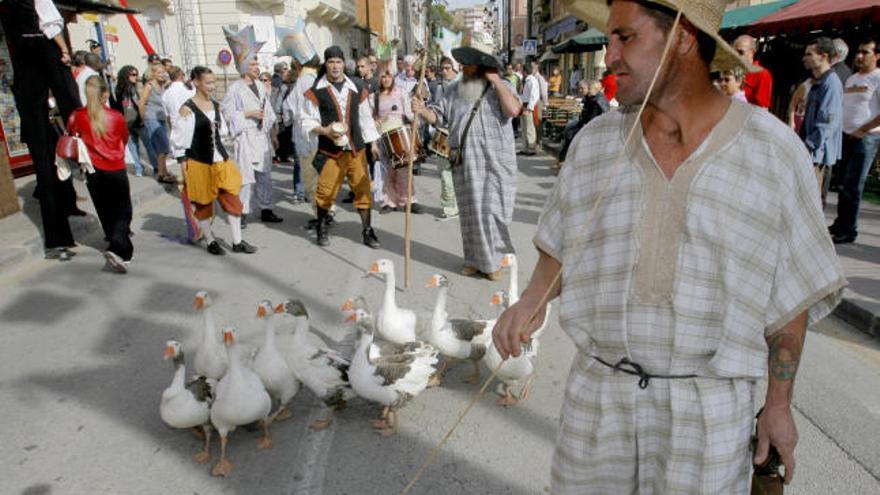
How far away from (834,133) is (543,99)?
31.4 feet

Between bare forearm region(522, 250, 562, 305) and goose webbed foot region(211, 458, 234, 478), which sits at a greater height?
bare forearm region(522, 250, 562, 305)

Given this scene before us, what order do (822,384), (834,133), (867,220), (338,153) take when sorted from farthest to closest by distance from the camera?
1. (867,220)
2. (338,153)
3. (834,133)
4. (822,384)

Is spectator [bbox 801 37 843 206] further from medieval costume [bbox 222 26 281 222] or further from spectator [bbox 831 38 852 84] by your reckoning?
medieval costume [bbox 222 26 281 222]

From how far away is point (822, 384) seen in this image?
4055mm

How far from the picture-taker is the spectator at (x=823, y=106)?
6.45 metres

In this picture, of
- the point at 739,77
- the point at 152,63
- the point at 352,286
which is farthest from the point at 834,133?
the point at 152,63

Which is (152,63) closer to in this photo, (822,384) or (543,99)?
(543,99)

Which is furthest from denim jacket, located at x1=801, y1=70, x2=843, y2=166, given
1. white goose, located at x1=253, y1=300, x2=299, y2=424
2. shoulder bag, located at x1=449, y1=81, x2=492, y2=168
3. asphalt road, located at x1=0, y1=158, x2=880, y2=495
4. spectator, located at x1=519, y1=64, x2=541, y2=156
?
spectator, located at x1=519, y1=64, x2=541, y2=156

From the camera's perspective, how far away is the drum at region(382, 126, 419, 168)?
7602 mm

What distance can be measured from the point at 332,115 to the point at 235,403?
431cm

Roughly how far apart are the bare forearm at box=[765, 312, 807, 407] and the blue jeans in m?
6.18

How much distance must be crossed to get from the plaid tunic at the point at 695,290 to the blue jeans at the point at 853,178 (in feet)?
20.3

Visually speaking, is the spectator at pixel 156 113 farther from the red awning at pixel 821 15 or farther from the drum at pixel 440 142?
the red awning at pixel 821 15

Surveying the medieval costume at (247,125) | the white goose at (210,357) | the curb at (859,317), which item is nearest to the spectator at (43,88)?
the medieval costume at (247,125)
